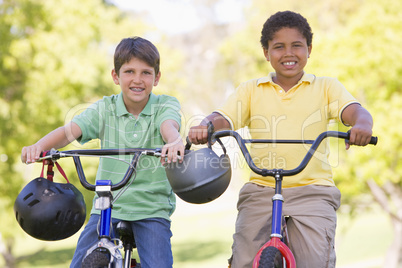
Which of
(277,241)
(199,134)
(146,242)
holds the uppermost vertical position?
(199,134)

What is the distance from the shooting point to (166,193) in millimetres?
4035

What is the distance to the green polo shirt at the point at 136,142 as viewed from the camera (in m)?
3.93

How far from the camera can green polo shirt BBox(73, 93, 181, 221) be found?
3.93 meters

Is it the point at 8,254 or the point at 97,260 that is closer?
the point at 97,260

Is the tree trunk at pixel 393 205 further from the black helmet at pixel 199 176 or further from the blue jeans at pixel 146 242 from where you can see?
the black helmet at pixel 199 176

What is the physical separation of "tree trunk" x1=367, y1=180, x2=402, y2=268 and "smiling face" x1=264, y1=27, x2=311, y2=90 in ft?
26.6

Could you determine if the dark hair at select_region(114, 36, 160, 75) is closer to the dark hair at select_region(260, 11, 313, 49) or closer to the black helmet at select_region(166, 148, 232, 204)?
the dark hair at select_region(260, 11, 313, 49)

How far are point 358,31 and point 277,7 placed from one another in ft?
22.7

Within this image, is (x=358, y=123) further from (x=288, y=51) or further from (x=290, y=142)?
(x=288, y=51)

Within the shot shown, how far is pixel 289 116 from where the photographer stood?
13.2ft

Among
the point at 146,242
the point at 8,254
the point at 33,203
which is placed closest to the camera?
→ the point at 33,203

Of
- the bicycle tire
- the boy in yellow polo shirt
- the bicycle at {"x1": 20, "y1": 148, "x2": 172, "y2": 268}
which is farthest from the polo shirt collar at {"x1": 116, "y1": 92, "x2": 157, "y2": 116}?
the bicycle tire

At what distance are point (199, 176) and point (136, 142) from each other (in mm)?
953

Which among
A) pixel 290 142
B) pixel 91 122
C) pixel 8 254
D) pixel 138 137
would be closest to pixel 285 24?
pixel 290 142
